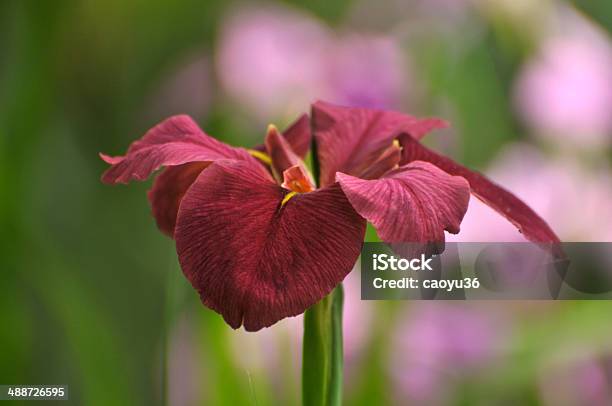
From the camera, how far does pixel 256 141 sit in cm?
60

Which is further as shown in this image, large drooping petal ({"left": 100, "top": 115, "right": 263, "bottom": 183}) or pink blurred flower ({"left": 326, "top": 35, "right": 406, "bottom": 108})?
pink blurred flower ({"left": 326, "top": 35, "right": 406, "bottom": 108})

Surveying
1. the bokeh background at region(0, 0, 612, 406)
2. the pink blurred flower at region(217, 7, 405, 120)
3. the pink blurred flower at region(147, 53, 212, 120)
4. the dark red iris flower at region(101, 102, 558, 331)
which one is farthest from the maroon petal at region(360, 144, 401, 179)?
the pink blurred flower at region(147, 53, 212, 120)

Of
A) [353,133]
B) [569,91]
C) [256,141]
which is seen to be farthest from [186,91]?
[353,133]

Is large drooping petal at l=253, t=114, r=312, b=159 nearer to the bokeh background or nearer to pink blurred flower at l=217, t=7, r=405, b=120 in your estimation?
the bokeh background

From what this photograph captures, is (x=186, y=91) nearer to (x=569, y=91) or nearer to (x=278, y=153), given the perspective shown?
(x=569, y=91)

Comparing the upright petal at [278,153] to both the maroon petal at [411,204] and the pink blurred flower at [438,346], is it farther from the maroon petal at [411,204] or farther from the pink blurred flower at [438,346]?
the pink blurred flower at [438,346]

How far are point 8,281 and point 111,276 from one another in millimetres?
96

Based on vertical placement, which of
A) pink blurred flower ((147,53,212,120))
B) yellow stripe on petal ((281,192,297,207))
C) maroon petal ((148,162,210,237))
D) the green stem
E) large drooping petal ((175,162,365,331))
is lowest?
the green stem

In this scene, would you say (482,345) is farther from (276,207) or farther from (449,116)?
(276,207)

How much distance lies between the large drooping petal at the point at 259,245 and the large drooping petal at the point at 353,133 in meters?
0.06

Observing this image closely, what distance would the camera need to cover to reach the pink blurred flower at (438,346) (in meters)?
0.49

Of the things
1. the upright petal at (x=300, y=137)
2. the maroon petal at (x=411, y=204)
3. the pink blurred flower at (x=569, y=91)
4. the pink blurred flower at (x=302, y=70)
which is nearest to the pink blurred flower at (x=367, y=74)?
the pink blurred flower at (x=302, y=70)

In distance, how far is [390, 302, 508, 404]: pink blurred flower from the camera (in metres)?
0.49

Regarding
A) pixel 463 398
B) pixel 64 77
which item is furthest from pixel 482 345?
pixel 64 77
